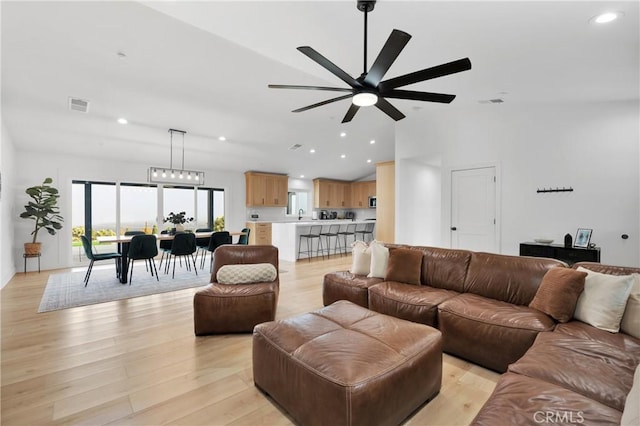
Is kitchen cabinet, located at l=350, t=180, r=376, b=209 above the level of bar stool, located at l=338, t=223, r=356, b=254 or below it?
above

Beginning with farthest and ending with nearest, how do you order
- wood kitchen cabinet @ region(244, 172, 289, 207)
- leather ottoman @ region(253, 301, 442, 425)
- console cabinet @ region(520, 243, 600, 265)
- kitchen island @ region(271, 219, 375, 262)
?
wood kitchen cabinet @ region(244, 172, 289, 207)
kitchen island @ region(271, 219, 375, 262)
console cabinet @ region(520, 243, 600, 265)
leather ottoman @ region(253, 301, 442, 425)

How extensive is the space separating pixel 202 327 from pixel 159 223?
18.1 feet

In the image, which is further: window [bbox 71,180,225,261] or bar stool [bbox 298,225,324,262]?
bar stool [bbox 298,225,324,262]

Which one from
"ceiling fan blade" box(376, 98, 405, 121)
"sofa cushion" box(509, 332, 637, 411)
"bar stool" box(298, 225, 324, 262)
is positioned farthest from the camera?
"bar stool" box(298, 225, 324, 262)

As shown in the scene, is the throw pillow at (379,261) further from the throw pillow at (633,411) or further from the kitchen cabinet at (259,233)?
the kitchen cabinet at (259,233)

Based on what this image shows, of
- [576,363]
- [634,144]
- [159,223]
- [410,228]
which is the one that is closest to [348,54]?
[576,363]

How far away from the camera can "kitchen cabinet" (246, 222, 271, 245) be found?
8180 millimetres

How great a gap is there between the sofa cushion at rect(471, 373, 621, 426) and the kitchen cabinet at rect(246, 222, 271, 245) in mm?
7303

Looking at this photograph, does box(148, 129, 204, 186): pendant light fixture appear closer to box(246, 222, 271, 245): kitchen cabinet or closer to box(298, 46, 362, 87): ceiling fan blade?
box(246, 222, 271, 245): kitchen cabinet

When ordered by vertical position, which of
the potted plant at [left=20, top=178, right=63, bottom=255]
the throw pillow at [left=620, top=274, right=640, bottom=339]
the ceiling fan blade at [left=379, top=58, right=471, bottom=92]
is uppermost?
the ceiling fan blade at [left=379, top=58, right=471, bottom=92]

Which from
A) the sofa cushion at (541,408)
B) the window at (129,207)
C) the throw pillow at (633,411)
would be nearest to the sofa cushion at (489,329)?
the sofa cushion at (541,408)

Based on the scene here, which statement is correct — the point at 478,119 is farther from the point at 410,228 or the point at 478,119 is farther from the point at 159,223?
the point at 159,223

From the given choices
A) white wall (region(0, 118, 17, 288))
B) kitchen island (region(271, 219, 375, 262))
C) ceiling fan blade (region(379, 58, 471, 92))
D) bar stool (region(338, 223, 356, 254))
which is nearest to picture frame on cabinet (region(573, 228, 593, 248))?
ceiling fan blade (region(379, 58, 471, 92))

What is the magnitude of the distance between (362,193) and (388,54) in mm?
8881
